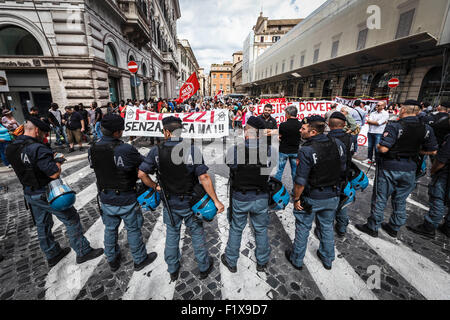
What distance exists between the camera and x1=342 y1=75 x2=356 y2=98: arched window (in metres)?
18.7

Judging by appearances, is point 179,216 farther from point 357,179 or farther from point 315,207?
point 357,179

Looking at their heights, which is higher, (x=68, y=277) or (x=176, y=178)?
(x=176, y=178)

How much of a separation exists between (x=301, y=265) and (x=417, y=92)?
16873 millimetres

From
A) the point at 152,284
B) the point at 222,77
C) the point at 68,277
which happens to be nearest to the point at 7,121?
the point at 68,277

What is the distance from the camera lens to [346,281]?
8.50ft

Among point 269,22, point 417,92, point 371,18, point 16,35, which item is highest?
point 269,22

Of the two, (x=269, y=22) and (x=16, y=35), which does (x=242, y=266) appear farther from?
(x=269, y=22)

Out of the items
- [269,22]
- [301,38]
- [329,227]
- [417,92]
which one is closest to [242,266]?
[329,227]

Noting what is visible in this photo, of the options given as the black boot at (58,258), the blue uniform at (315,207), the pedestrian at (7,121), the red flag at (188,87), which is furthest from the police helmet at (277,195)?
the pedestrian at (7,121)

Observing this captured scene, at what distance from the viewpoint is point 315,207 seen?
2.53m

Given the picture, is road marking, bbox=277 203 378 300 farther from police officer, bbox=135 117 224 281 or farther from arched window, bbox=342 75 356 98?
arched window, bbox=342 75 356 98

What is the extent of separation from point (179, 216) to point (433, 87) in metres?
18.0

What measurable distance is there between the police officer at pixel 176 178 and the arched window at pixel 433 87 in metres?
16.6

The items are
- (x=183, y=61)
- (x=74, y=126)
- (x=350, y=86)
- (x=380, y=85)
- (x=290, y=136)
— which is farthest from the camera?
(x=183, y=61)
